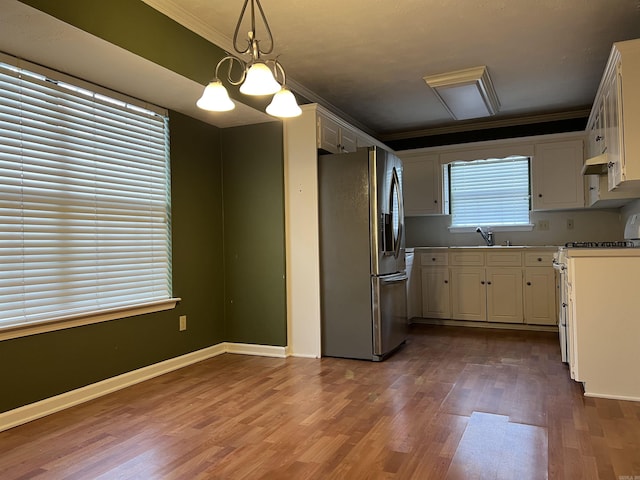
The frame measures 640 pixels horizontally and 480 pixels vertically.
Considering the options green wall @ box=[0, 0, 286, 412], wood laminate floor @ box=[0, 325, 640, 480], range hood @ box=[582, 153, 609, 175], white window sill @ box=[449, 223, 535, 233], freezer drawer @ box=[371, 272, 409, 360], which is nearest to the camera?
wood laminate floor @ box=[0, 325, 640, 480]

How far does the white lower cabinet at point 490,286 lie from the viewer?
4871 mm

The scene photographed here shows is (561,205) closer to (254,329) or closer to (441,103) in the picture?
(441,103)

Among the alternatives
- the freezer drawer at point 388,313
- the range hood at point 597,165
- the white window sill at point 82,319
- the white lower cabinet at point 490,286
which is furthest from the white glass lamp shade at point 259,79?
the white lower cabinet at point 490,286

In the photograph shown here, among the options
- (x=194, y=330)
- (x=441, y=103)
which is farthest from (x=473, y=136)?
(x=194, y=330)

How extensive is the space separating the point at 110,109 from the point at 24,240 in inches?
43.0

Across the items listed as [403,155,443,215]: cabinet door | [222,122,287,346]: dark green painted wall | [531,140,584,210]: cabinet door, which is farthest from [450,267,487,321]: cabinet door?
[222,122,287,346]: dark green painted wall

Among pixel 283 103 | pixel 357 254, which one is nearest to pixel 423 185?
pixel 357 254

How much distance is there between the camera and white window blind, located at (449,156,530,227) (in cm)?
550

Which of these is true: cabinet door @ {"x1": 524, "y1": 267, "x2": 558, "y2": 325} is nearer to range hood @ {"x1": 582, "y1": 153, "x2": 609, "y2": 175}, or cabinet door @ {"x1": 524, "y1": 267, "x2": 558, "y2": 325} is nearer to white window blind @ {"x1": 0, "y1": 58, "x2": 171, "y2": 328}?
range hood @ {"x1": 582, "y1": 153, "x2": 609, "y2": 175}

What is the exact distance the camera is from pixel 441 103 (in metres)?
4.86

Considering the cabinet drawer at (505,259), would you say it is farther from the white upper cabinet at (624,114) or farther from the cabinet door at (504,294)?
the white upper cabinet at (624,114)

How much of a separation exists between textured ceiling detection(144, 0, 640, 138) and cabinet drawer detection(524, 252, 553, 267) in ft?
5.40

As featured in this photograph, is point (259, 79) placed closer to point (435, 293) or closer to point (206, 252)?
point (206, 252)

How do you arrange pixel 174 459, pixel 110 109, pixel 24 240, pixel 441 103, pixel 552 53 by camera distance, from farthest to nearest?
pixel 441 103 < pixel 552 53 < pixel 110 109 < pixel 24 240 < pixel 174 459
